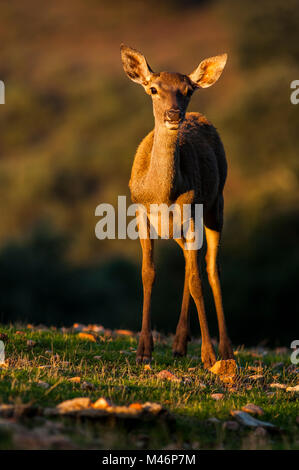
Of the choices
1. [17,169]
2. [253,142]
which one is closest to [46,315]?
[253,142]

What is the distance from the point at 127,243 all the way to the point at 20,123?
41758 mm

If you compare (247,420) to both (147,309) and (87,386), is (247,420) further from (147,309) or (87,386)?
(147,309)

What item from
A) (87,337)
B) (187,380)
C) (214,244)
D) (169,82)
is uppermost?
(169,82)

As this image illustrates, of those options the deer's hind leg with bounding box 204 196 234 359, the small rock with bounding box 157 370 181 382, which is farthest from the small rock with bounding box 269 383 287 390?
the deer's hind leg with bounding box 204 196 234 359

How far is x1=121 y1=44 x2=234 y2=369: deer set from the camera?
351 inches

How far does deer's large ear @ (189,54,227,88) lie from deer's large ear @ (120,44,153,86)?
638 millimetres

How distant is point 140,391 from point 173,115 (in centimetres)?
329

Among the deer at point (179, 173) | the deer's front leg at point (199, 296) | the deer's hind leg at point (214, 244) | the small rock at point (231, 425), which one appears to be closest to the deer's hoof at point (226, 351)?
the deer at point (179, 173)

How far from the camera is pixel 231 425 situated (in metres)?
6.16

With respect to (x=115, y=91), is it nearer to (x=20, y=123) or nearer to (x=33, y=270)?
(x=20, y=123)

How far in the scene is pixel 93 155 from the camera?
253 feet

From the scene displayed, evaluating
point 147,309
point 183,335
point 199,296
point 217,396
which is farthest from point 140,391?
point 183,335

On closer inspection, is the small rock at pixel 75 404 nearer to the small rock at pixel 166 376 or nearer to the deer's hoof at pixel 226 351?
the small rock at pixel 166 376

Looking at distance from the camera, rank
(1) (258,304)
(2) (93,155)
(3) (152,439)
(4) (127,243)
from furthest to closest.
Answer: (2) (93,155), (4) (127,243), (1) (258,304), (3) (152,439)
